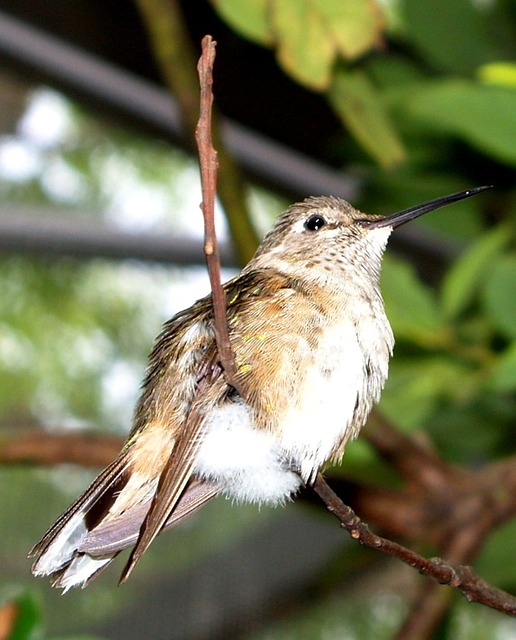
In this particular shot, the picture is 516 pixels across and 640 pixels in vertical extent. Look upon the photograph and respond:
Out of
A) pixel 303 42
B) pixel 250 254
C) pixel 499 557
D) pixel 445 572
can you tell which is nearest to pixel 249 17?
pixel 303 42

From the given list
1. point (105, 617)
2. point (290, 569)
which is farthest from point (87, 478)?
point (290, 569)

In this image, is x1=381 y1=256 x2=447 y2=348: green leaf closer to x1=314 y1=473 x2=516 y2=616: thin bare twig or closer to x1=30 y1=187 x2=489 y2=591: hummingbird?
x1=30 y1=187 x2=489 y2=591: hummingbird

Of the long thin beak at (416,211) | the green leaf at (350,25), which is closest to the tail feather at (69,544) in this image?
the long thin beak at (416,211)

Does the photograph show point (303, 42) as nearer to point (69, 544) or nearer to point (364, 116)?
point (364, 116)

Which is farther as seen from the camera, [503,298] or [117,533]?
[503,298]

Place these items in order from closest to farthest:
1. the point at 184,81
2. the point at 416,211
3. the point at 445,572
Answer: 1. the point at 445,572
2. the point at 416,211
3. the point at 184,81

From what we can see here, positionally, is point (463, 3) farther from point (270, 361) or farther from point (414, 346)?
point (270, 361)
